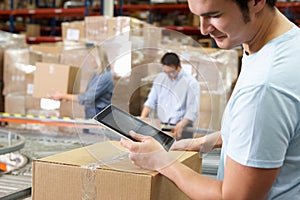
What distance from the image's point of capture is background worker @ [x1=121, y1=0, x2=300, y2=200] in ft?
3.28

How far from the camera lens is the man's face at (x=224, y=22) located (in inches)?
40.3

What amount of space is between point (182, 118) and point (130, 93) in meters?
0.62

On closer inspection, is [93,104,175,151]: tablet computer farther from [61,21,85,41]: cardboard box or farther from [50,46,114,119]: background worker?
[61,21,85,41]: cardboard box

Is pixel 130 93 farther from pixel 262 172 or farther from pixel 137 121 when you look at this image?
pixel 262 172

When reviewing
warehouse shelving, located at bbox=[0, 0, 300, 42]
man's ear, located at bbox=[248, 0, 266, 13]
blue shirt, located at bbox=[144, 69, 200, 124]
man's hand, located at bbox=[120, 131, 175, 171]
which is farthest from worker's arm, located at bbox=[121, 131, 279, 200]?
warehouse shelving, located at bbox=[0, 0, 300, 42]

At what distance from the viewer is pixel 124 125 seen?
48.6 inches

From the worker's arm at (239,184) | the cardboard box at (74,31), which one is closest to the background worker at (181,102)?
the worker's arm at (239,184)

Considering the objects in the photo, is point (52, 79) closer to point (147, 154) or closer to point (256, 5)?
point (147, 154)

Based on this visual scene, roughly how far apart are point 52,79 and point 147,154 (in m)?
3.83

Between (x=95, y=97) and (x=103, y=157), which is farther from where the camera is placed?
(x=95, y=97)

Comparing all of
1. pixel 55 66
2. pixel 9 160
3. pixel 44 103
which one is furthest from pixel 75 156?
pixel 44 103

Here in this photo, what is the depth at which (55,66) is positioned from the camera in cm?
488

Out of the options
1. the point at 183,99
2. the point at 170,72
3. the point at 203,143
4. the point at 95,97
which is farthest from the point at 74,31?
the point at 203,143

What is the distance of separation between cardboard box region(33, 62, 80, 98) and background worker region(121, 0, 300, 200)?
12.4ft
